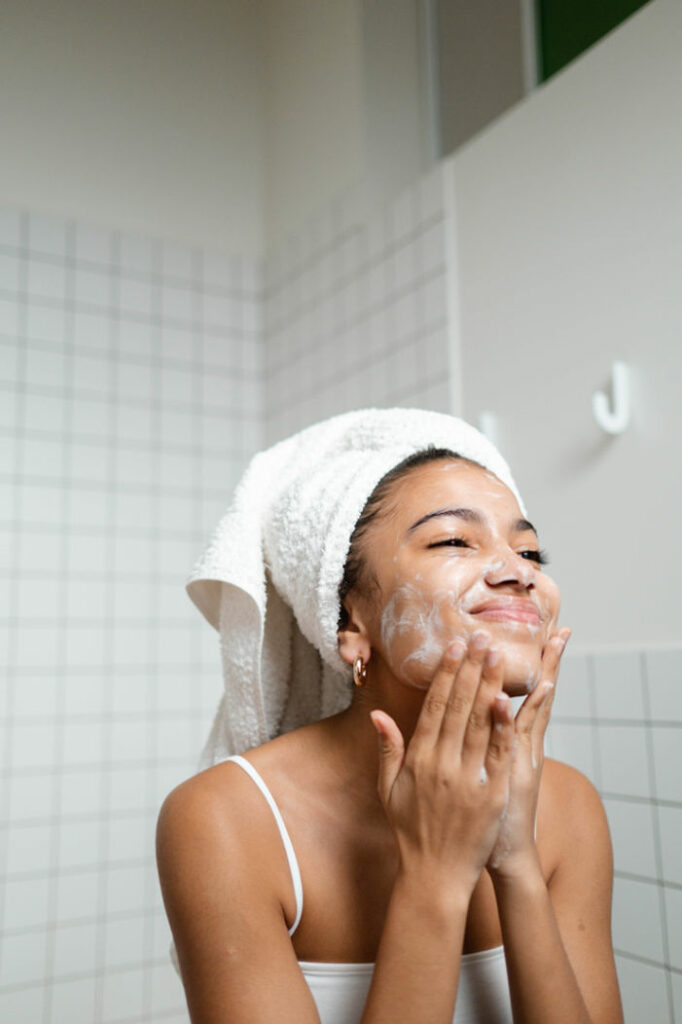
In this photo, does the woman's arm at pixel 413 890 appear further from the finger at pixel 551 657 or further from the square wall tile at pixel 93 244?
the square wall tile at pixel 93 244

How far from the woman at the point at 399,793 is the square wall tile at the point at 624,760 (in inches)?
13.9

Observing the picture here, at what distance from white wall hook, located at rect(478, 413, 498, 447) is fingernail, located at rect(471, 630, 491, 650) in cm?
96

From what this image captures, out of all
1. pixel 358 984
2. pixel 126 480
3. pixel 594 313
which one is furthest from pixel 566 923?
pixel 126 480

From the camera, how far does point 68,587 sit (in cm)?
231

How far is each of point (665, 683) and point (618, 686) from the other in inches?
4.1

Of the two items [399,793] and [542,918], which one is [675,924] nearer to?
[542,918]

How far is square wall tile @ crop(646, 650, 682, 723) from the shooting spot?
1.38 meters

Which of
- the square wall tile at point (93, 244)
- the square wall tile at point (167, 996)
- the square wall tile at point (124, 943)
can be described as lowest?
the square wall tile at point (167, 996)

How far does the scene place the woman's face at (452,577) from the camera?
900 mm

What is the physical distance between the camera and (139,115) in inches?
100

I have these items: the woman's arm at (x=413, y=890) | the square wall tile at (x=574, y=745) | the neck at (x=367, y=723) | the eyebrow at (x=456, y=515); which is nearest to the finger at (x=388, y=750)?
the woman's arm at (x=413, y=890)

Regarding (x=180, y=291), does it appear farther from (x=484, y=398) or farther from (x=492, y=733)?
(x=492, y=733)

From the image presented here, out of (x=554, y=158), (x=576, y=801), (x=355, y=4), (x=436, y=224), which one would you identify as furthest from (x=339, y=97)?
(x=576, y=801)

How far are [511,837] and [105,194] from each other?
7.09 ft
